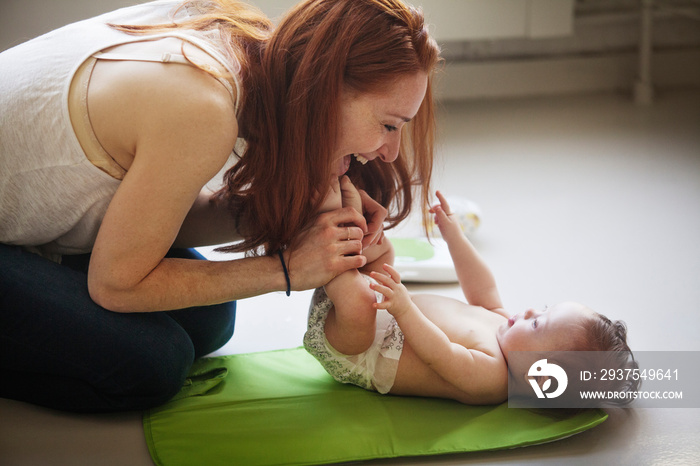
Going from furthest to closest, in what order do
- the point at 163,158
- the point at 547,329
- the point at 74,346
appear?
the point at 547,329
the point at 74,346
the point at 163,158

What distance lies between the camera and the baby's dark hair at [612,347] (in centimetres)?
142

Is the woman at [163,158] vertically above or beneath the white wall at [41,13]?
beneath

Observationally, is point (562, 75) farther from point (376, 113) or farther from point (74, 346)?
point (74, 346)

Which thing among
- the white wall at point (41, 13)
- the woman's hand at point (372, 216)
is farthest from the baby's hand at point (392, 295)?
the white wall at point (41, 13)

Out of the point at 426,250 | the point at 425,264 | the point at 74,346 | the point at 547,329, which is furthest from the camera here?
the point at 426,250

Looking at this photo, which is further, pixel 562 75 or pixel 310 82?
pixel 562 75

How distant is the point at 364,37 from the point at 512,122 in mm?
2322

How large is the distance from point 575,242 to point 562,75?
163 centimetres

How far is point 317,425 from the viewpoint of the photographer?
4.70ft

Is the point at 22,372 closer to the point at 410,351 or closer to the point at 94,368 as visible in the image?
the point at 94,368

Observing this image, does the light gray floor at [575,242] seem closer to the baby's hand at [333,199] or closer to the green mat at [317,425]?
the green mat at [317,425]

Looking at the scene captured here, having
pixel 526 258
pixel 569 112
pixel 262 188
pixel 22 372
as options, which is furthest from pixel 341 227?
pixel 569 112

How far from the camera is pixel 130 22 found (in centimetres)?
141

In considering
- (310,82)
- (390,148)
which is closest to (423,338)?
(390,148)
